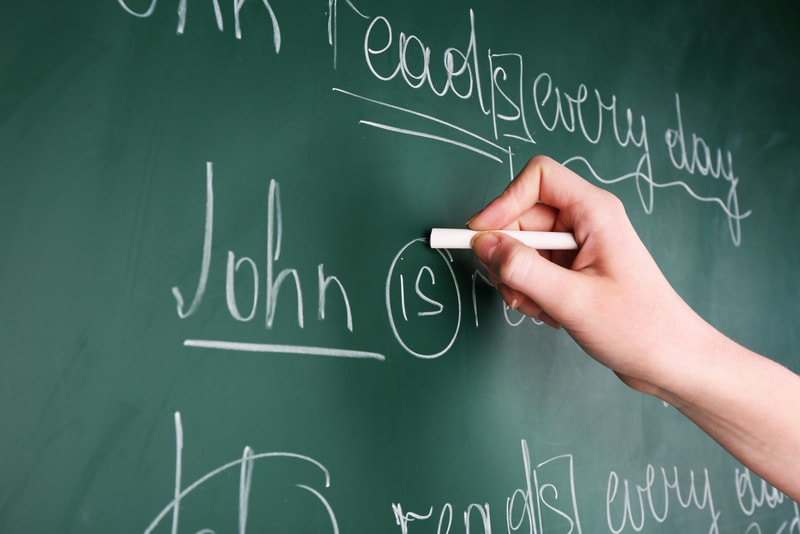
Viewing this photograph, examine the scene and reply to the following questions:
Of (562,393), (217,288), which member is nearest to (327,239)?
(217,288)

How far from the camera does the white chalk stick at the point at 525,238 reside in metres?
0.78

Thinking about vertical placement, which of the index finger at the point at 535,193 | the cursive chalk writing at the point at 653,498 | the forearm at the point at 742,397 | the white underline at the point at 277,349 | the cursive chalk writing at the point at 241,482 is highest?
the index finger at the point at 535,193

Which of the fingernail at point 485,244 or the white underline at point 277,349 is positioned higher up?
the fingernail at point 485,244

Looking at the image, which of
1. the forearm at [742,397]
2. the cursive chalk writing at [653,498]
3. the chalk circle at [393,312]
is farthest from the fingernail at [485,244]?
the cursive chalk writing at [653,498]

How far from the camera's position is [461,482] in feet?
2.81

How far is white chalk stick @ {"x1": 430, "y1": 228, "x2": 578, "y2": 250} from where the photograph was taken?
2.57 ft

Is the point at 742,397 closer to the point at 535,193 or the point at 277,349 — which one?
the point at 535,193

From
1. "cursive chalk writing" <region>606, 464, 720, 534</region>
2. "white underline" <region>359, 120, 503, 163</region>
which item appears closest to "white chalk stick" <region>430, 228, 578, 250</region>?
"white underline" <region>359, 120, 503, 163</region>

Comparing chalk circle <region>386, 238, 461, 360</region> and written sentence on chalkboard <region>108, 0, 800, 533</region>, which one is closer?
written sentence on chalkboard <region>108, 0, 800, 533</region>

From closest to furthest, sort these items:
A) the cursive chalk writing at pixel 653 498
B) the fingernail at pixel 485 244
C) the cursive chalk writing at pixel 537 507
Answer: the fingernail at pixel 485 244 → the cursive chalk writing at pixel 537 507 → the cursive chalk writing at pixel 653 498

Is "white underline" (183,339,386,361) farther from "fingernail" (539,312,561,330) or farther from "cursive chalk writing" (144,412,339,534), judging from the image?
"fingernail" (539,312,561,330)

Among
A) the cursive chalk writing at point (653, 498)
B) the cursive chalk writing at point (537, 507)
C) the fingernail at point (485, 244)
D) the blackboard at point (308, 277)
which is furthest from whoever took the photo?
the cursive chalk writing at point (653, 498)

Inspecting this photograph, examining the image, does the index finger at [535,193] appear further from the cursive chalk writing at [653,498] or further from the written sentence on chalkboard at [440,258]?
the cursive chalk writing at [653,498]

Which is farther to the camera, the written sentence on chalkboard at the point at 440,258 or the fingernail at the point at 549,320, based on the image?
the fingernail at the point at 549,320
